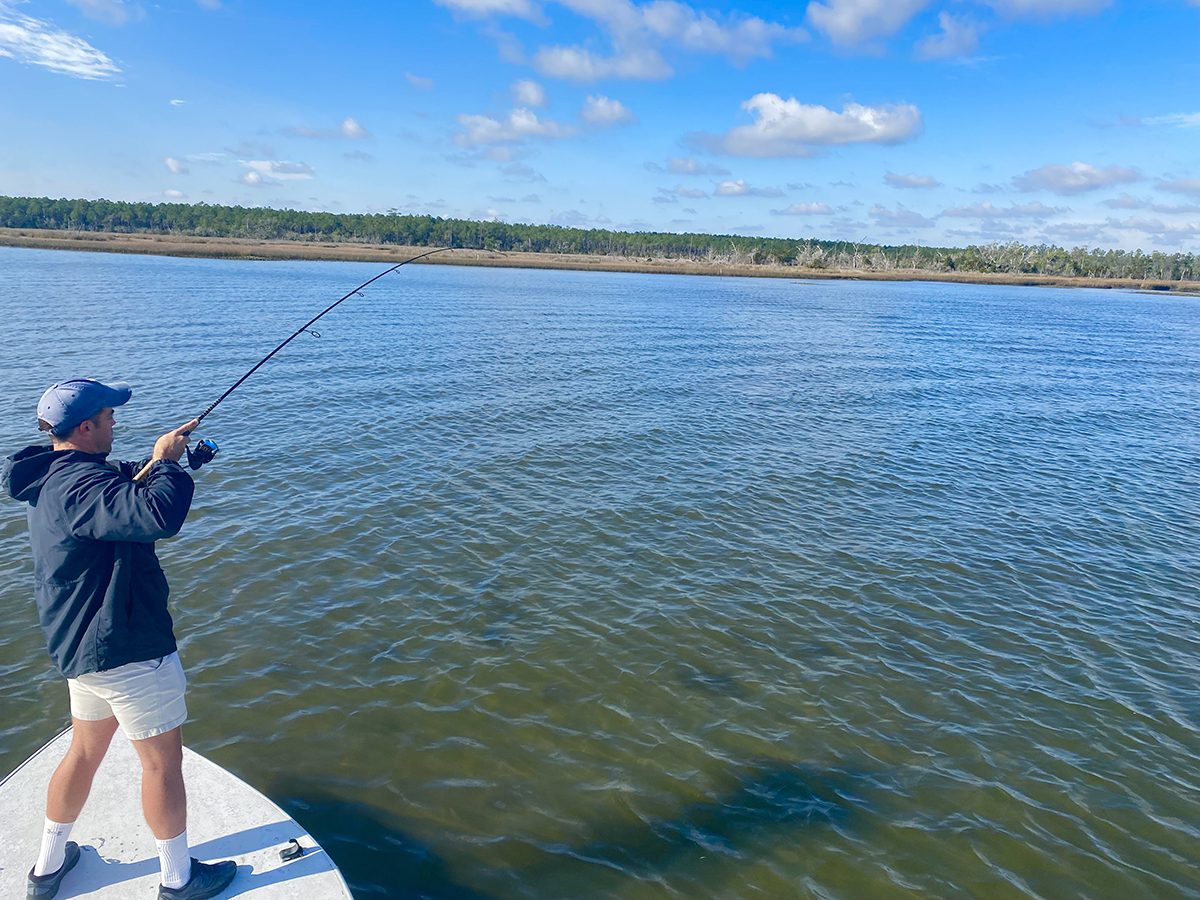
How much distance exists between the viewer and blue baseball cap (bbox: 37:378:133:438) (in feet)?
15.0

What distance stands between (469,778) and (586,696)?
1.95 m

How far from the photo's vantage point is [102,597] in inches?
181

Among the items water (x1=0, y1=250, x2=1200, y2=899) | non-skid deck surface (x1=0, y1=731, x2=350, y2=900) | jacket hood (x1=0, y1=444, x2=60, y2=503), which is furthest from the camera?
water (x1=0, y1=250, x2=1200, y2=899)

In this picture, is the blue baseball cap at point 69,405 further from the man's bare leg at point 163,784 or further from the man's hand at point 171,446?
the man's bare leg at point 163,784

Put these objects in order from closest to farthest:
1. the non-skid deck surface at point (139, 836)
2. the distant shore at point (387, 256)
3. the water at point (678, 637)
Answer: the non-skid deck surface at point (139, 836) < the water at point (678, 637) < the distant shore at point (387, 256)

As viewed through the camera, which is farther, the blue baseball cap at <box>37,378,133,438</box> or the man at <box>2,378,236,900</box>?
the blue baseball cap at <box>37,378,133,438</box>

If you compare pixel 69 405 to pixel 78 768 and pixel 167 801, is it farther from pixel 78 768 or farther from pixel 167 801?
pixel 167 801

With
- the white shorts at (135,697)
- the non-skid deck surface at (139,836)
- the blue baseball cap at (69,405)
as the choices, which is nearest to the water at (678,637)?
the non-skid deck surface at (139,836)

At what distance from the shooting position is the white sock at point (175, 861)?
509 centimetres

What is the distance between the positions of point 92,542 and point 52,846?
247cm

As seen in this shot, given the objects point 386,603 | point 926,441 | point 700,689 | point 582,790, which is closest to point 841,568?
point 700,689

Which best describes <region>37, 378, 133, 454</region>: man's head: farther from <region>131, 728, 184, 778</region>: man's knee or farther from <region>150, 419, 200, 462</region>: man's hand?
<region>131, 728, 184, 778</region>: man's knee

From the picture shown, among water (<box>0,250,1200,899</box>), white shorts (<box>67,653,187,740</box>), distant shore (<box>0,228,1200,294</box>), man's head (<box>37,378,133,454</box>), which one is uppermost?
distant shore (<box>0,228,1200,294</box>)

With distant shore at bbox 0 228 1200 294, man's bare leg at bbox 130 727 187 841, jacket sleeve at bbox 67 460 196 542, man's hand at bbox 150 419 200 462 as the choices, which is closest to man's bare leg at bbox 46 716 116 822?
man's bare leg at bbox 130 727 187 841
